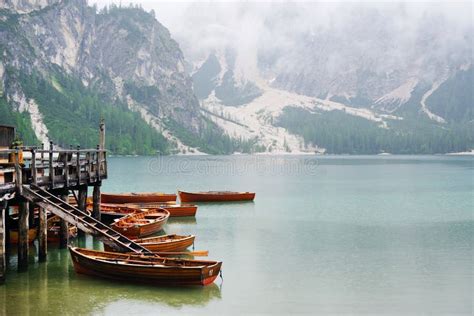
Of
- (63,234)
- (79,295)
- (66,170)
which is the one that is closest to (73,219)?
(79,295)

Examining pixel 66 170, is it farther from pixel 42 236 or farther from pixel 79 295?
pixel 79 295

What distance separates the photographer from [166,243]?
132ft

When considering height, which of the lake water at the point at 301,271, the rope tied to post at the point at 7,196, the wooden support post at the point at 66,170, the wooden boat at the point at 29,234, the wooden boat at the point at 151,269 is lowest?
the lake water at the point at 301,271

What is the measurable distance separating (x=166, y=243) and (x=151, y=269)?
27.2ft

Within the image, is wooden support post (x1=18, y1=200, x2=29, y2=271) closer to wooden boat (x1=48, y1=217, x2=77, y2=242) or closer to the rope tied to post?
the rope tied to post

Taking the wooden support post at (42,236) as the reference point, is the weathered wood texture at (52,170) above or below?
above

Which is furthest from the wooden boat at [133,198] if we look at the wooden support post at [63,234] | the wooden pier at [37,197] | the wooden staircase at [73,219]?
the wooden staircase at [73,219]

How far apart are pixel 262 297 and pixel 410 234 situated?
28704mm

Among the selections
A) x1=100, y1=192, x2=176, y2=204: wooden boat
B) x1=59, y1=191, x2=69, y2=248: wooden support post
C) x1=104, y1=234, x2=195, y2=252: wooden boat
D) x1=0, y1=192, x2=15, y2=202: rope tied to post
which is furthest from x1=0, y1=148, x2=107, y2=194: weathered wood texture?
x1=100, y1=192, x2=176, y2=204: wooden boat

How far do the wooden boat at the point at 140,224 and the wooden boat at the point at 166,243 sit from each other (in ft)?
21.1

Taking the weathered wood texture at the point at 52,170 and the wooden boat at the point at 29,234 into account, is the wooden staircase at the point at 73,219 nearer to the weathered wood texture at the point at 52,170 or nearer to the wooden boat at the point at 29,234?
the weathered wood texture at the point at 52,170

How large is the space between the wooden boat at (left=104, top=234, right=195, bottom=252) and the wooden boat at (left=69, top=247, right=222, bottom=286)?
3758 mm

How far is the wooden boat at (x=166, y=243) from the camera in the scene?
39.2 m

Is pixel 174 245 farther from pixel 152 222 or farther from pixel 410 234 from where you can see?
pixel 410 234
